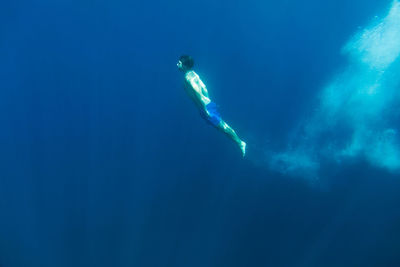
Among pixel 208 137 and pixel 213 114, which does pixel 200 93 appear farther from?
pixel 208 137

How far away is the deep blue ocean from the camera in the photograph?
14773mm

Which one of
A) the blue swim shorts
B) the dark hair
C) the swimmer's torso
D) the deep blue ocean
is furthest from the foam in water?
the dark hair

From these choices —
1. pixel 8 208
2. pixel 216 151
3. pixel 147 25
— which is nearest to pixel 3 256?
pixel 8 208

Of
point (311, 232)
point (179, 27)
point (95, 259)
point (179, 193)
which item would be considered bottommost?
point (95, 259)

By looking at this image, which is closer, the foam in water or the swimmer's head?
the swimmer's head

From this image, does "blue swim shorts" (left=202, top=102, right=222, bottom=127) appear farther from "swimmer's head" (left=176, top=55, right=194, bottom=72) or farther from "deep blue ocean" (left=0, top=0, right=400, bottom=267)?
"deep blue ocean" (left=0, top=0, right=400, bottom=267)

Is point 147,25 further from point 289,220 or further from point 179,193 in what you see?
point 289,220

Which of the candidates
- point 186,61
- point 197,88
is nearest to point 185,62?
point 186,61

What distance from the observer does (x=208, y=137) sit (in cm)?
1709

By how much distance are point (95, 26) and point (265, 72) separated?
31.5 feet

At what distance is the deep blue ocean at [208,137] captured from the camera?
1477 centimetres

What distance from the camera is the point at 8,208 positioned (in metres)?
17.9

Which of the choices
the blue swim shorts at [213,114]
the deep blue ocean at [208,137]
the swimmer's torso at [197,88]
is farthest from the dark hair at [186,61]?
the deep blue ocean at [208,137]

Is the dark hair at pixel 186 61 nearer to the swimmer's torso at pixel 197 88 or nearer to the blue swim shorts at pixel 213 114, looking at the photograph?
the swimmer's torso at pixel 197 88
